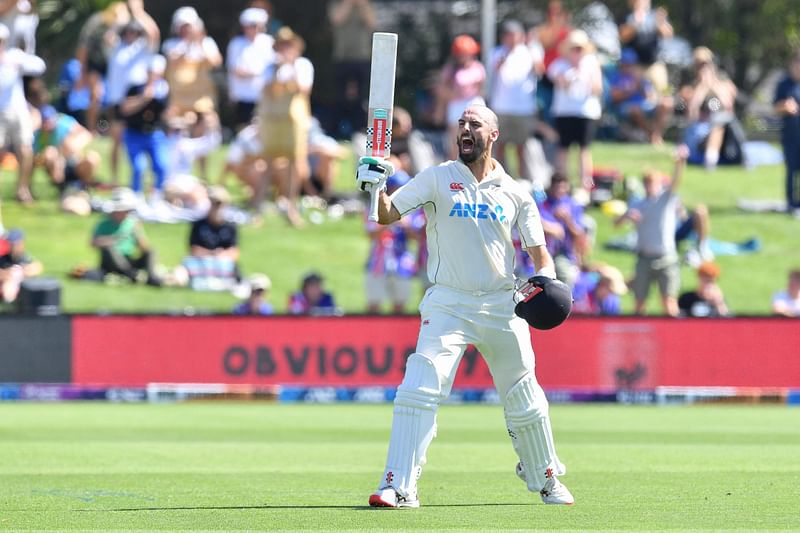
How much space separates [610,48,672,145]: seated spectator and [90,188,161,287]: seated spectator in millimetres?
7596

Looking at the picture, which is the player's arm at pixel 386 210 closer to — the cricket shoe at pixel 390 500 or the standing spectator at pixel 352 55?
the cricket shoe at pixel 390 500

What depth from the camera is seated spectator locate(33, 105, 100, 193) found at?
66.3ft

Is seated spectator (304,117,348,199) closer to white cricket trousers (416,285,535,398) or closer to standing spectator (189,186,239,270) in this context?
standing spectator (189,186,239,270)

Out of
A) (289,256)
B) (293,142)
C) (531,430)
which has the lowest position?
(531,430)

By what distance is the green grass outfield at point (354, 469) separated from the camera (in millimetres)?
7352

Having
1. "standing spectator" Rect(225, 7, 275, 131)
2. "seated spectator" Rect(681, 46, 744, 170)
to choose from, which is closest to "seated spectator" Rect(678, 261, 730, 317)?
"seated spectator" Rect(681, 46, 744, 170)

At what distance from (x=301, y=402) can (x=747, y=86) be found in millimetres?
19953

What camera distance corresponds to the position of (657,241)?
1730 centimetres

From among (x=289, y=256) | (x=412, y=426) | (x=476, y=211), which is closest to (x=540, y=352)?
(x=289, y=256)

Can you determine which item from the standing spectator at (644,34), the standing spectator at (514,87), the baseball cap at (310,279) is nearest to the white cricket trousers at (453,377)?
the baseball cap at (310,279)

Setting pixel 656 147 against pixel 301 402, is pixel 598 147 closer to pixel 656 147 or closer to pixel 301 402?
pixel 656 147

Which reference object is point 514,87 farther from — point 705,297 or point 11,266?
point 11,266

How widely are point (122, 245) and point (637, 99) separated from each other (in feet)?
27.1

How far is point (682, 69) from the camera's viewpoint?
32344 mm
